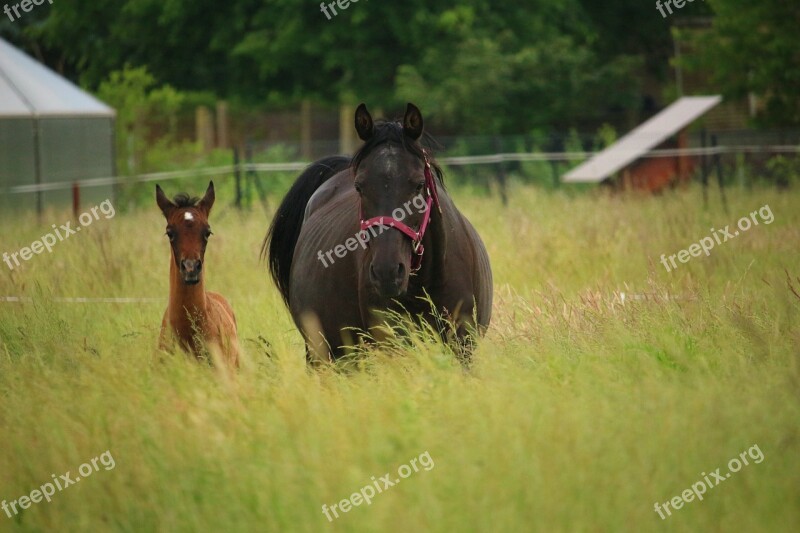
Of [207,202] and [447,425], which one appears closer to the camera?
[447,425]

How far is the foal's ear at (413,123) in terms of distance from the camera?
6.35 meters

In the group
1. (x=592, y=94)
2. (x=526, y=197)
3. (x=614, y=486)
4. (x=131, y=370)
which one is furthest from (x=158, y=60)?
(x=614, y=486)

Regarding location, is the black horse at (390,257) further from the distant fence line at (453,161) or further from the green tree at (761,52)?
the green tree at (761,52)

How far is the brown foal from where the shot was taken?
744 centimetres

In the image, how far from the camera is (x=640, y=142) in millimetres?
25812

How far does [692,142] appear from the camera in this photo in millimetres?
27453

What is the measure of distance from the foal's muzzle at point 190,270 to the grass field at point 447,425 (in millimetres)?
525

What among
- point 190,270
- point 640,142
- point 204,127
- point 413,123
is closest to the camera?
point 413,123

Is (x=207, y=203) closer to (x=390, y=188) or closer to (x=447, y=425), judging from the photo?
(x=390, y=188)

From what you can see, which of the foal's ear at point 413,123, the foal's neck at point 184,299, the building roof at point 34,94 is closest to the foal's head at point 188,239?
the foal's neck at point 184,299

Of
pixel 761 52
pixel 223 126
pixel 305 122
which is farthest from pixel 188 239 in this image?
pixel 223 126

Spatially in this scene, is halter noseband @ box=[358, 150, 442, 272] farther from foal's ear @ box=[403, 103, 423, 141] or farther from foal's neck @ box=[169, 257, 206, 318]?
foal's neck @ box=[169, 257, 206, 318]

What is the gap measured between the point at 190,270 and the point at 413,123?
1.88 m

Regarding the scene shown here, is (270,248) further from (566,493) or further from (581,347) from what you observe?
(566,493)
